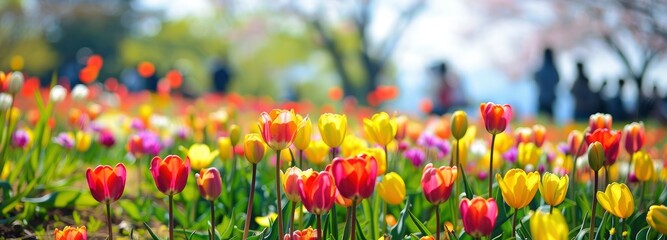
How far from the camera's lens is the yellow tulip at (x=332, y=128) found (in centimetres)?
183

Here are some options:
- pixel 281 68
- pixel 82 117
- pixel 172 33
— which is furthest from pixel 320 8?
pixel 82 117

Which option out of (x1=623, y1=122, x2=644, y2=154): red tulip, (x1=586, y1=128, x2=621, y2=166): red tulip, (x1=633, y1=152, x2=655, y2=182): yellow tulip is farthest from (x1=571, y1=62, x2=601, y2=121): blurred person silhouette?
(x1=586, y1=128, x2=621, y2=166): red tulip

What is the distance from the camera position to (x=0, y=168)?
2.65 metres

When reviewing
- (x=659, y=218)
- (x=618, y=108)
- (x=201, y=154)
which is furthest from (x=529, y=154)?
(x=618, y=108)

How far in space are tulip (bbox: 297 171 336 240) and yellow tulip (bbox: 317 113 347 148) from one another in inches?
12.0

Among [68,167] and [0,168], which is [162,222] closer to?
[0,168]

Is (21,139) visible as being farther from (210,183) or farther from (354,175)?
(354,175)

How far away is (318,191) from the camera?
1517 millimetres

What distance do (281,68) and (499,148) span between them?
38.6 metres

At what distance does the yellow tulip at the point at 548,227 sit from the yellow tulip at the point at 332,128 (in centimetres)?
66

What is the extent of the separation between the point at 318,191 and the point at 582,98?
550 inches

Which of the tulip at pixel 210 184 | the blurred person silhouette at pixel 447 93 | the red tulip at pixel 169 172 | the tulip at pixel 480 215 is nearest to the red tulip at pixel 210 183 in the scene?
the tulip at pixel 210 184

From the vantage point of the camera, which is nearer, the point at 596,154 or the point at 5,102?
the point at 596,154

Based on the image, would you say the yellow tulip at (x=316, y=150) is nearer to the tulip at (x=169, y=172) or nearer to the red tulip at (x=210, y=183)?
the red tulip at (x=210, y=183)
